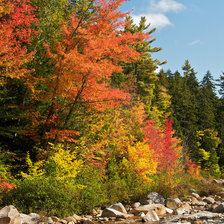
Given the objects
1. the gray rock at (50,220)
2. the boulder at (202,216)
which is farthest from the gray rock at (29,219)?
the boulder at (202,216)

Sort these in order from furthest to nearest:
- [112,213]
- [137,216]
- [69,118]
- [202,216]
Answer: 1. [69,118]
2. [202,216]
3. [137,216]
4. [112,213]

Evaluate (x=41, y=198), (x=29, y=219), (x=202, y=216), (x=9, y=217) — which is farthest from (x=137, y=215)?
(x=9, y=217)

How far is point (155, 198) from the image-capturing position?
9680 millimetres

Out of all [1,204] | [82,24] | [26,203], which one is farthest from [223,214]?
[82,24]

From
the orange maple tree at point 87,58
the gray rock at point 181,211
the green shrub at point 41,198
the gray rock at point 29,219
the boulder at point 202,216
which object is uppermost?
the orange maple tree at point 87,58

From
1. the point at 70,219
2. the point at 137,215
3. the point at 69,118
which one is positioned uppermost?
the point at 69,118

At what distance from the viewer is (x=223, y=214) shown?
8.51 metres

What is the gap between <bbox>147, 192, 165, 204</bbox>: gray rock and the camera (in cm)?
961

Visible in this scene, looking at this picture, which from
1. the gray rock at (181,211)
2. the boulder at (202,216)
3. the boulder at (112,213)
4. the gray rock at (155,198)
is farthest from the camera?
the gray rock at (155,198)

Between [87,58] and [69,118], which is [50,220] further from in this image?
[87,58]

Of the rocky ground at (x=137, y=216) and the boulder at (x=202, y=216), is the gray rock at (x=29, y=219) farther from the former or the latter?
the boulder at (x=202, y=216)

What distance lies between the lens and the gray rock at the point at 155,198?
9609mm

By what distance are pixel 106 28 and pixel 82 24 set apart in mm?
974

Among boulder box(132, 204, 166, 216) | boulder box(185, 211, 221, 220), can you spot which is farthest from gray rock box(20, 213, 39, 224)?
boulder box(185, 211, 221, 220)
